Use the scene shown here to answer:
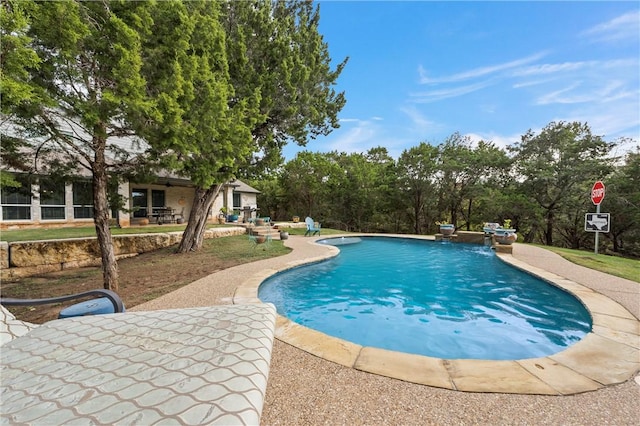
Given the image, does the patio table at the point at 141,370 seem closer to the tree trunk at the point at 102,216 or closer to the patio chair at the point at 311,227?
the tree trunk at the point at 102,216

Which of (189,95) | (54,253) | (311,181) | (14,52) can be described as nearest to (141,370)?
(14,52)

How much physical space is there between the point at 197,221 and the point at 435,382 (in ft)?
32.9

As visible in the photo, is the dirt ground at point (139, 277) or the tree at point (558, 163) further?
the tree at point (558, 163)

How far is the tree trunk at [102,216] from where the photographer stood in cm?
463

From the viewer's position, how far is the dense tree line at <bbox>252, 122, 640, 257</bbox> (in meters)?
15.5

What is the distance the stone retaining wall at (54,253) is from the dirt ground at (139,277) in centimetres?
38

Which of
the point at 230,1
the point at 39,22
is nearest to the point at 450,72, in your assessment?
the point at 230,1

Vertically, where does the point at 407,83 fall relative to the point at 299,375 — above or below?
above

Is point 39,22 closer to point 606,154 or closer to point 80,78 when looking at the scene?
point 80,78

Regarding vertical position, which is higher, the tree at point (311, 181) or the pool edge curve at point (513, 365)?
the tree at point (311, 181)

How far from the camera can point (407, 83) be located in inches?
541

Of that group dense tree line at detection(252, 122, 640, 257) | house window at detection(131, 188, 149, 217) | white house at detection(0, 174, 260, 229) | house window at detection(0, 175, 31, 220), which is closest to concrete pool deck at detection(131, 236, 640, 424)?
white house at detection(0, 174, 260, 229)

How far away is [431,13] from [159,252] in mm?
13571

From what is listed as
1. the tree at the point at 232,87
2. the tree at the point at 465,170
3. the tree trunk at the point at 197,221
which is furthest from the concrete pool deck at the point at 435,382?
the tree at the point at 465,170
